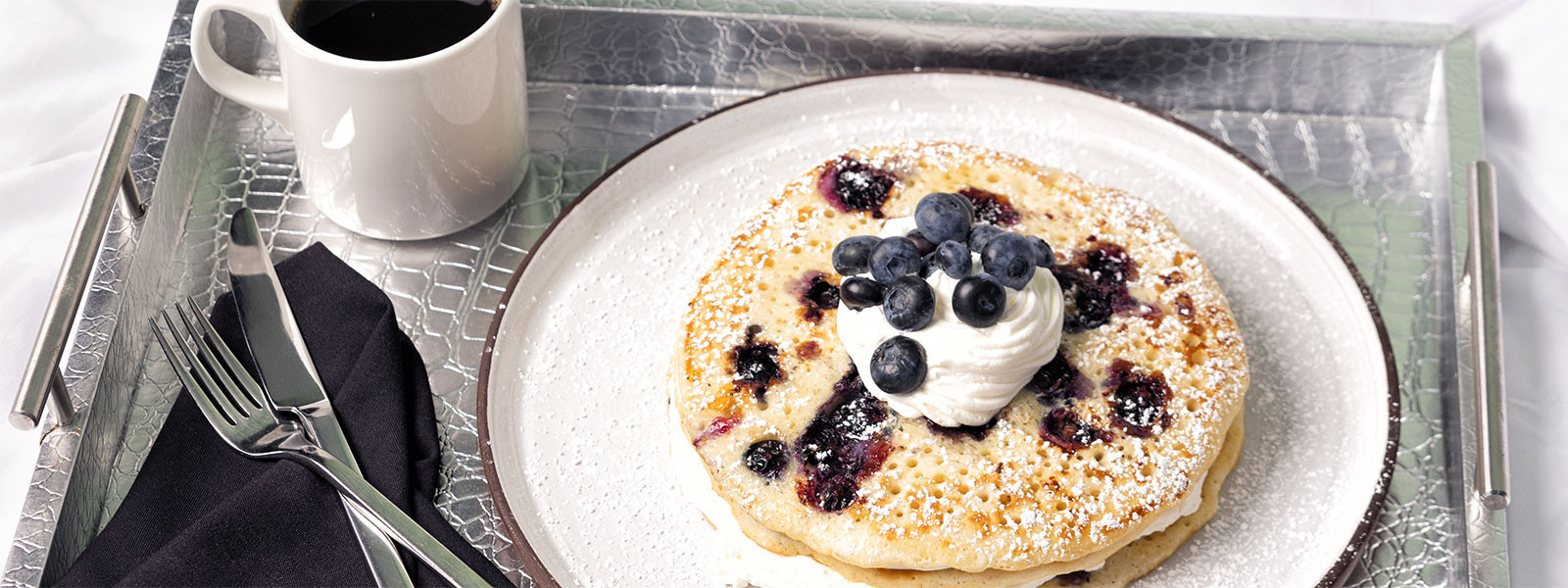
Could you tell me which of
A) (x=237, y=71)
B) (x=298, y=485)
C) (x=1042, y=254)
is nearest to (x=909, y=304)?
(x=1042, y=254)

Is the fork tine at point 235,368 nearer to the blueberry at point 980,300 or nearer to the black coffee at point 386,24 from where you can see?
the black coffee at point 386,24

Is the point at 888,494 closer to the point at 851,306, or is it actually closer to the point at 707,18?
the point at 851,306

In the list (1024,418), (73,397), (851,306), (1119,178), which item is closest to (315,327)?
(73,397)

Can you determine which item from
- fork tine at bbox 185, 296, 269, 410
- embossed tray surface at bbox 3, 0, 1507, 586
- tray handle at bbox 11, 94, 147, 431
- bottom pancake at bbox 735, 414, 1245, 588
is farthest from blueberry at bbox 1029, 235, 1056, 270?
tray handle at bbox 11, 94, 147, 431

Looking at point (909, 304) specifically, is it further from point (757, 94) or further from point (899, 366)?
point (757, 94)

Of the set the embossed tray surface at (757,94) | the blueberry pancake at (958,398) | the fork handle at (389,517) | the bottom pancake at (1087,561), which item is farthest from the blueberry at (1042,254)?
the fork handle at (389,517)

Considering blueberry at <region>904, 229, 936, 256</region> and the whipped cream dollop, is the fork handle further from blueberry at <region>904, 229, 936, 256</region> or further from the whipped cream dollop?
blueberry at <region>904, 229, 936, 256</region>
